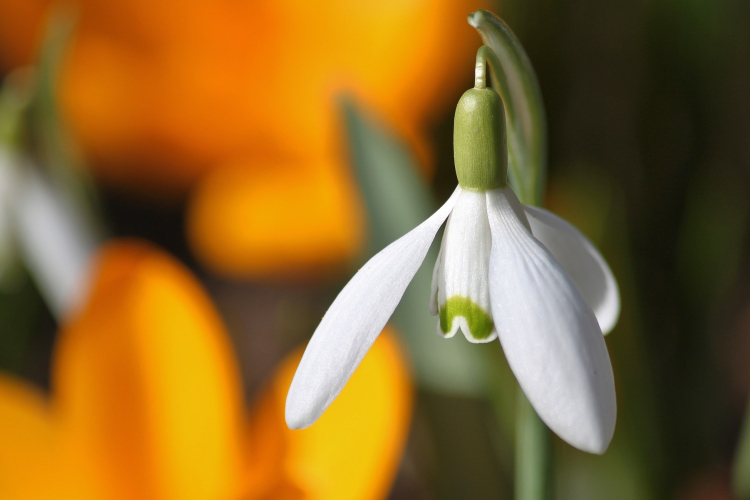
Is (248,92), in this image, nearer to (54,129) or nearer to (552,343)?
(54,129)

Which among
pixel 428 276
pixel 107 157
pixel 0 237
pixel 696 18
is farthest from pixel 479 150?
pixel 107 157

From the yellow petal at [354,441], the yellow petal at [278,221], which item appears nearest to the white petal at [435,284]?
the yellow petal at [354,441]

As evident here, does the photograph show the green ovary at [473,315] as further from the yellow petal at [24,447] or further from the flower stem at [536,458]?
the yellow petal at [24,447]

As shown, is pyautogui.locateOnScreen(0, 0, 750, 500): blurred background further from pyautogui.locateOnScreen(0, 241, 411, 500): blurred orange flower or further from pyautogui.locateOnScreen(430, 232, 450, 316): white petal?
pyautogui.locateOnScreen(430, 232, 450, 316): white petal

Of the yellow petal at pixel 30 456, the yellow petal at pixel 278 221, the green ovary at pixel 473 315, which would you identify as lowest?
the yellow petal at pixel 30 456

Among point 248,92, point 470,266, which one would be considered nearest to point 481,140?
point 470,266

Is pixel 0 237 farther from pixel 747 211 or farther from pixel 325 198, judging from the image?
pixel 747 211
